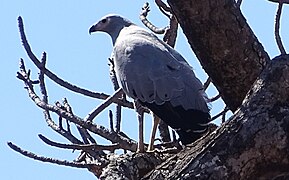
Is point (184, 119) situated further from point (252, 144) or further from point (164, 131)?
point (252, 144)

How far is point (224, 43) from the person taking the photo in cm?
369

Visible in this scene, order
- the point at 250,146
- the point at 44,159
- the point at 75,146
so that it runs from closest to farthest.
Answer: the point at 250,146 < the point at 75,146 < the point at 44,159

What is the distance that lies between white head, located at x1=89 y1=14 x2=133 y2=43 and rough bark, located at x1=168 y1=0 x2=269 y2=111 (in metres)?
3.41

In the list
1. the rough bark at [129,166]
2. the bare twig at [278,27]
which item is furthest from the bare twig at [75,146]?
the bare twig at [278,27]

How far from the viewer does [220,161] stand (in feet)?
9.03

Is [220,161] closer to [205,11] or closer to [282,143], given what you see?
[282,143]

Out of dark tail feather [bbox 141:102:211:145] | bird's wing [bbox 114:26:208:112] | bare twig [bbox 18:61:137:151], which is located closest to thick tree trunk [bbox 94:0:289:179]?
bare twig [bbox 18:61:137:151]

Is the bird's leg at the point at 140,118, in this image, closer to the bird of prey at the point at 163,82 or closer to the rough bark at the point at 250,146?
Result: the bird of prey at the point at 163,82

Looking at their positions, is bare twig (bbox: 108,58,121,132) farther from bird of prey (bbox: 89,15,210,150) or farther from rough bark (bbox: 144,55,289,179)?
rough bark (bbox: 144,55,289,179)

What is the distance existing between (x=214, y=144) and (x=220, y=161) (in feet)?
0.26

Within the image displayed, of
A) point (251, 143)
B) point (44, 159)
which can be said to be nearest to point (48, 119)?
point (44, 159)

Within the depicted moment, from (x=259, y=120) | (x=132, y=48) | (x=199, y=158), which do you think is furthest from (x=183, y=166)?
(x=132, y=48)

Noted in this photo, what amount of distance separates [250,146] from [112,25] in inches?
183

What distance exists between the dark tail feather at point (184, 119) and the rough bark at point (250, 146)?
208 centimetres
